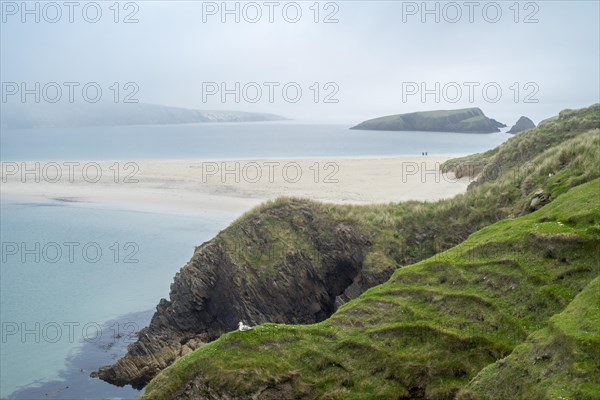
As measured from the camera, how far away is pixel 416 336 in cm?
2073

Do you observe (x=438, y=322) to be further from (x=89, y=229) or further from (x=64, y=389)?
(x=89, y=229)

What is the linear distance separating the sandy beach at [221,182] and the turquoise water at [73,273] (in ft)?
19.9

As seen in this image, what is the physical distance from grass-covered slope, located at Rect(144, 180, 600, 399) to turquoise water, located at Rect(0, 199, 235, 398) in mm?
18046

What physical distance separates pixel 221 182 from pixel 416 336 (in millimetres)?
69455

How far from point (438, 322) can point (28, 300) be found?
35.9 meters

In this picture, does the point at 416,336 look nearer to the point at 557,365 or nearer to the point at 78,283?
the point at 557,365

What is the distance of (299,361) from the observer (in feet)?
67.2

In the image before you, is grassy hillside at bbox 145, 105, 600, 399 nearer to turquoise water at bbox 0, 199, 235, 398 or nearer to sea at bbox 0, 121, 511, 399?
sea at bbox 0, 121, 511, 399

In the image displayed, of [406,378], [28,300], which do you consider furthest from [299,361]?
[28,300]

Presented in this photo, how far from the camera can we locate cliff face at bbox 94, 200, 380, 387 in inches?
1283

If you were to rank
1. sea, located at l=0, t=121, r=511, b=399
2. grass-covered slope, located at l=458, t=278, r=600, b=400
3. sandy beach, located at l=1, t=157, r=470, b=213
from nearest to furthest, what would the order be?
1. grass-covered slope, located at l=458, t=278, r=600, b=400
2. sea, located at l=0, t=121, r=511, b=399
3. sandy beach, located at l=1, t=157, r=470, b=213

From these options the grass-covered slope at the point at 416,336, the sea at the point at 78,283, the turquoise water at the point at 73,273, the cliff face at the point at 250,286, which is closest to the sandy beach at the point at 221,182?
the sea at the point at 78,283

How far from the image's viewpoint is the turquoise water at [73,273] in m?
37.8

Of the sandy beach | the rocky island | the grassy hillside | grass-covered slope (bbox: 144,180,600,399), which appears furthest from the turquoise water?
the grassy hillside
